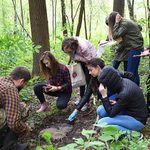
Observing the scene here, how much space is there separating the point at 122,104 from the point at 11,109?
1.36m

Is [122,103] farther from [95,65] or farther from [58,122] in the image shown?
[58,122]

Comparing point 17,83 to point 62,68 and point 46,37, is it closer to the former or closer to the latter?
point 62,68

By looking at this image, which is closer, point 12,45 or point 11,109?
point 11,109

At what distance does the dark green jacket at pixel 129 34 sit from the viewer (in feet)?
18.8

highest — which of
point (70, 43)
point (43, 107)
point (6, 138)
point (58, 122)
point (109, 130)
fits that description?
point (70, 43)

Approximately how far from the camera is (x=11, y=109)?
3938mm

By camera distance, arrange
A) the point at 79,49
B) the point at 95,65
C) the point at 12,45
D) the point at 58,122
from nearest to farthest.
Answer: the point at 95,65 < the point at 12,45 < the point at 79,49 < the point at 58,122

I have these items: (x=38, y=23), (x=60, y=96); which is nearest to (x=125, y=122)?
(x=60, y=96)

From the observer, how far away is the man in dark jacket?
4137 mm

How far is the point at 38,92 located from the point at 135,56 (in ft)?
5.90

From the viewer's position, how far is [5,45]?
16.6 feet

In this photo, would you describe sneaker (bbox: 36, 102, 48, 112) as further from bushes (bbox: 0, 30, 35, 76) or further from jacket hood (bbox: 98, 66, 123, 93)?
jacket hood (bbox: 98, 66, 123, 93)

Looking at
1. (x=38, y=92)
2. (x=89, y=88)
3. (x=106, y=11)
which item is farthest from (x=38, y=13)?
(x=106, y=11)

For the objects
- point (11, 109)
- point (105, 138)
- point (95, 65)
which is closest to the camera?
point (105, 138)
